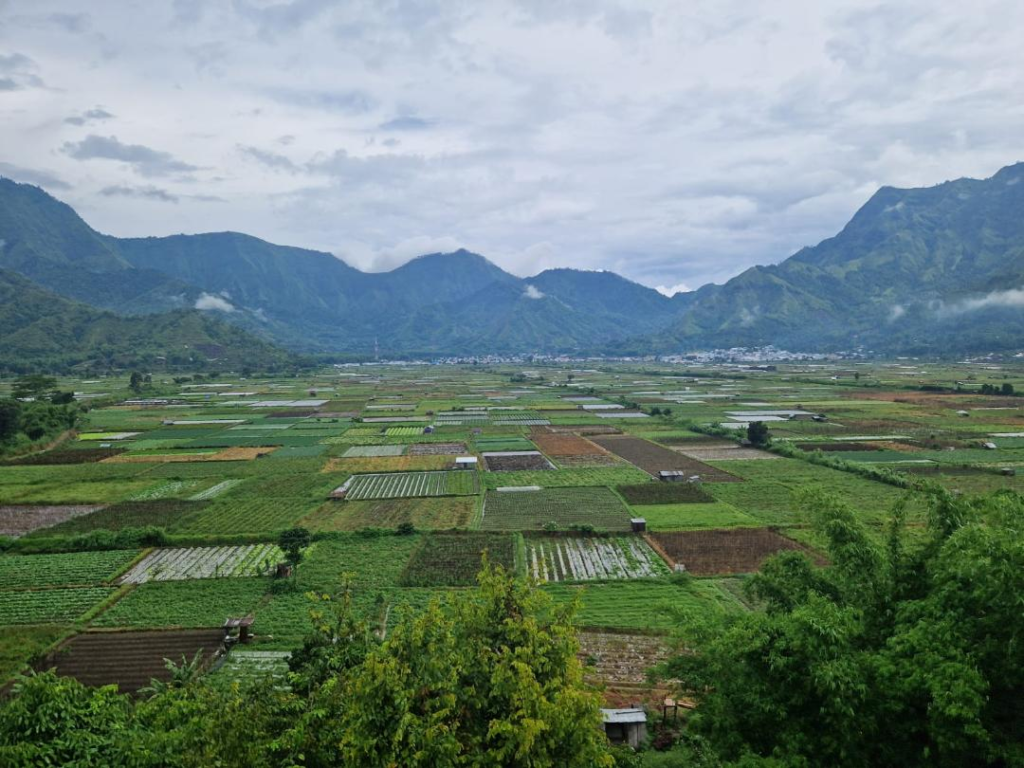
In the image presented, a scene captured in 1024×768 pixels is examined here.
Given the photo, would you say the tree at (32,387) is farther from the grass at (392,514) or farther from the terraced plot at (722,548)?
the terraced plot at (722,548)

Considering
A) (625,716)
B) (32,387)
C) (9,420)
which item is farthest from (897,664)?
(32,387)

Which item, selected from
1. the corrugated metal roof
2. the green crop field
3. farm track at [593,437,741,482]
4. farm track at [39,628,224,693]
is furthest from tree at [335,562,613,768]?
farm track at [593,437,741,482]

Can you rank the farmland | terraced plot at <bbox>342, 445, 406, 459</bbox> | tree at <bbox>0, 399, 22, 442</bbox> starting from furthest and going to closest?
terraced plot at <bbox>342, 445, 406, 459</bbox>
tree at <bbox>0, 399, 22, 442</bbox>
the farmland

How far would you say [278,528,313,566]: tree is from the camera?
27638 mm

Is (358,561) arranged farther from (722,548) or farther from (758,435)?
(758,435)

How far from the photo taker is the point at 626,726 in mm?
15391

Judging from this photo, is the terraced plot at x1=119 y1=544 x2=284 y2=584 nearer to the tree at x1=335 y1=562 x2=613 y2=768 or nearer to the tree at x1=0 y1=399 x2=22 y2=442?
the tree at x1=335 y1=562 x2=613 y2=768

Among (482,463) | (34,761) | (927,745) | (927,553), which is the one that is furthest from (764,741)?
(482,463)

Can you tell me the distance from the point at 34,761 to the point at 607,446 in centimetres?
5429

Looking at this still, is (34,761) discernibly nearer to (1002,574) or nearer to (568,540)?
(1002,574)

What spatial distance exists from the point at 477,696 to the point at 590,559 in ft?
69.5

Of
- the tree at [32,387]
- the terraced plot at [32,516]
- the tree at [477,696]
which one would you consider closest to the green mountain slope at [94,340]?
the tree at [32,387]

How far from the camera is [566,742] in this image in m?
8.67

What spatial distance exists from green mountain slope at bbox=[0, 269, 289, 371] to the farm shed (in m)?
178
